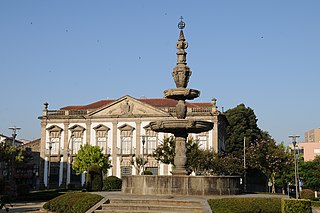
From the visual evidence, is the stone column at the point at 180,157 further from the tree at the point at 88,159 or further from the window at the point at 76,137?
the window at the point at 76,137

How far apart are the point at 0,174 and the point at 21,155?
34.6ft

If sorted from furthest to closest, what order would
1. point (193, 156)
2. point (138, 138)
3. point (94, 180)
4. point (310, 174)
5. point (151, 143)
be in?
1. point (310, 174)
2. point (138, 138)
3. point (151, 143)
4. point (193, 156)
5. point (94, 180)

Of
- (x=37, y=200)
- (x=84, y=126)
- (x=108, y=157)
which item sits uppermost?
(x=84, y=126)

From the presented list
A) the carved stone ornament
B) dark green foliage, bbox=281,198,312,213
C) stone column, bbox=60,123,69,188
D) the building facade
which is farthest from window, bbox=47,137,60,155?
dark green foliage, bbox=281,198,312,213

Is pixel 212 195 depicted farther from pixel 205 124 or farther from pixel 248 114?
pixel 248 114

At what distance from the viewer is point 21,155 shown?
5469 centimetres

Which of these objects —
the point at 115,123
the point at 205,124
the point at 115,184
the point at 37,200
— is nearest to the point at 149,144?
the point at 115,123

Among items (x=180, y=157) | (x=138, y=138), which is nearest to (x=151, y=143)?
(x=138, y=138)

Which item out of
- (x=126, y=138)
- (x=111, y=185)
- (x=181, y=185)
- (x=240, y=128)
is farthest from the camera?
(x=240, y=128)

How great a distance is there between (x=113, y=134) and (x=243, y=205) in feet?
131

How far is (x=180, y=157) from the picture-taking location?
53.6ft

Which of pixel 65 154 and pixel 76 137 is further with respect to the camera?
pixel 76 137

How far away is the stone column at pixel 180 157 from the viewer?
1614 centimetres

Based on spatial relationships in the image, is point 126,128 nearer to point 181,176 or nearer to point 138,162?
point 138,162
